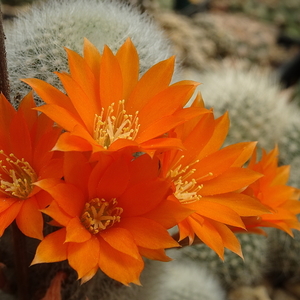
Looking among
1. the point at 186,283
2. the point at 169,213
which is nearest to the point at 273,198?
the point at 169,213

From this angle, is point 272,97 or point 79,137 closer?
point 79,137

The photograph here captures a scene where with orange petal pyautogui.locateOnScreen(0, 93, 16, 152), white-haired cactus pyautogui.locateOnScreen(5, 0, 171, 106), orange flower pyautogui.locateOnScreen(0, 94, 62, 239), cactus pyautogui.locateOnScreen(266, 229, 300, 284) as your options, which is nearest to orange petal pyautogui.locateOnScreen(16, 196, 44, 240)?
orange flower pyautogui.locateOnScreen(0, 94, 62, 239)

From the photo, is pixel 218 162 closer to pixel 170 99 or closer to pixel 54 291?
pixel 170 99

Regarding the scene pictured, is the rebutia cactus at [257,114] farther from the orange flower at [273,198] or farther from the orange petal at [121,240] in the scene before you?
the orange petal at [121,240]

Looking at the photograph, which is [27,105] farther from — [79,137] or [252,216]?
[252,216]

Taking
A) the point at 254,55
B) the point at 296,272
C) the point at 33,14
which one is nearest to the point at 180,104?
the point at 33,14

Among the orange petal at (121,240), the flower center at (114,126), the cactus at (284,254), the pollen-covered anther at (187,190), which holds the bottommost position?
the cactus at (284,254)

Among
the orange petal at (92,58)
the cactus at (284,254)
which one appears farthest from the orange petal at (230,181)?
the cactus at (284,254)
